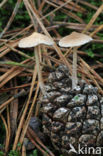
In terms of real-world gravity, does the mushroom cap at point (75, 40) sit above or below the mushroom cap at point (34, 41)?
below

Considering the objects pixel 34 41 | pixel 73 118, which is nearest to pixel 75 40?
pixel 34 41

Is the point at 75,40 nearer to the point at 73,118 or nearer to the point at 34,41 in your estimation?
the point at 34,41

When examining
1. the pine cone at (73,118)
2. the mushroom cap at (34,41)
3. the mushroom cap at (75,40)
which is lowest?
the pine cone at (73,118)

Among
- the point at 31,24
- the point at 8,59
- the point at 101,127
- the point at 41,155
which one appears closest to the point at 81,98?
the point at 101,127

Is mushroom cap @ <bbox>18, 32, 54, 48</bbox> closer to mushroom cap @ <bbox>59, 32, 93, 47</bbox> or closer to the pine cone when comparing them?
mushroom cap @ <bbox>59, 32, 93, 47</bbox>

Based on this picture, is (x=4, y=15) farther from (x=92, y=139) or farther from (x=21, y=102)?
(x=92, y=139)

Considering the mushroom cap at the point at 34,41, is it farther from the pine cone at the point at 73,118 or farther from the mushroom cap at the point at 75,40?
the pine cone at the point at 73,118

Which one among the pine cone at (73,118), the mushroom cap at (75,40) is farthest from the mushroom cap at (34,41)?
the pine cone at (73,118)

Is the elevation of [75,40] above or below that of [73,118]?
above
